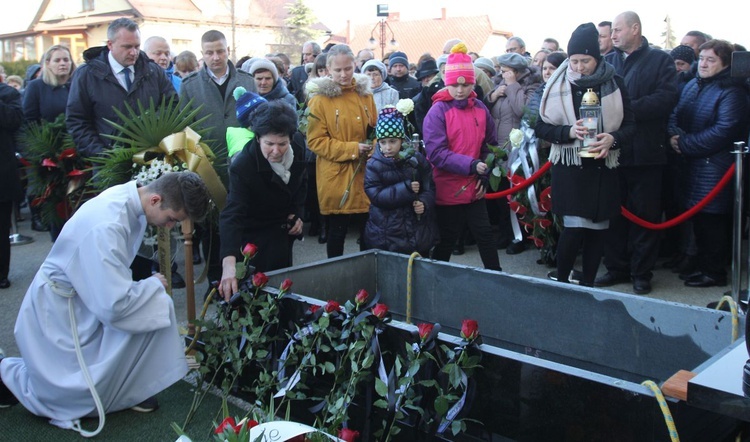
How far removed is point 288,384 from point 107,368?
1.07m

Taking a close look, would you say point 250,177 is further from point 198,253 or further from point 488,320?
point 198,253

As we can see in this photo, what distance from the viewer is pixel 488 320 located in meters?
4.29

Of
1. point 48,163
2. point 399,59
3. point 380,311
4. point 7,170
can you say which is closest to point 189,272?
point 380,311

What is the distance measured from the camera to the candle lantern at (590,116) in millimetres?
5238

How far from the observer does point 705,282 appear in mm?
6473

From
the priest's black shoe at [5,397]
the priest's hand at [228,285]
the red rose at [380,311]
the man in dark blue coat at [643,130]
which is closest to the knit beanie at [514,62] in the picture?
the man in dark blue coat at [643,130]

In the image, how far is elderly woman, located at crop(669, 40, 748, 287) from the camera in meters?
6.20

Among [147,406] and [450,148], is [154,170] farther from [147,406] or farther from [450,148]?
[450,148]

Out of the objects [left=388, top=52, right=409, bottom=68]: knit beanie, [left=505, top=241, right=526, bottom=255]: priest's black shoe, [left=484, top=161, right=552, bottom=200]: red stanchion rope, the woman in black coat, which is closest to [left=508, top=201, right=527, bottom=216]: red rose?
[left=484, top=161, right=552, bottom=200]: red stanchion rope

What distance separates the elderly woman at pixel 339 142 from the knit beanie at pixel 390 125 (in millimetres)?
575

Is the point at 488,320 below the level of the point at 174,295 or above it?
above

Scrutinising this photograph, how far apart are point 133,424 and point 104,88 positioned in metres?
2.93

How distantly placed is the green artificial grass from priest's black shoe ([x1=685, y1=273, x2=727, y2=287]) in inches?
168

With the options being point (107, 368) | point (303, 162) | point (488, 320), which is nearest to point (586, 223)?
point (488, 320)
